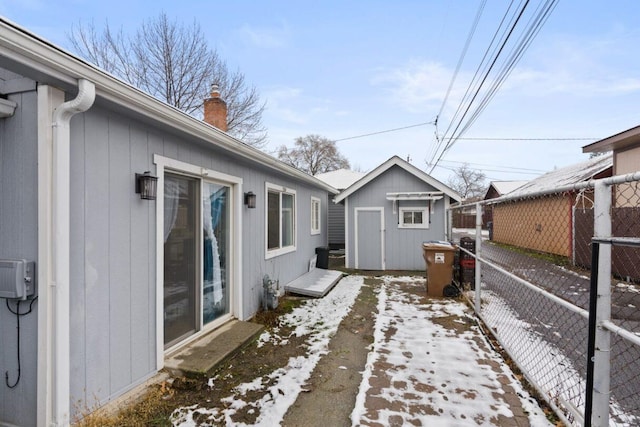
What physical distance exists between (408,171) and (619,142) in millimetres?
5488

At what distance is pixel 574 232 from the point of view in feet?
30.3

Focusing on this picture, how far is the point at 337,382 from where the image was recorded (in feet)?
9.84

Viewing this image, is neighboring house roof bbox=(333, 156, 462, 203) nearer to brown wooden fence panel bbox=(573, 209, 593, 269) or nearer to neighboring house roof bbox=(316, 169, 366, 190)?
neighboring house roof bbox=(316, 169, 366, 190)

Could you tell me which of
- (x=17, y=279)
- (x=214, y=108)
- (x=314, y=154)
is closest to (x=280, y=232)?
(x=214, y=108)

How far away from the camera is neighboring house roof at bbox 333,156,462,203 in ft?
28.9

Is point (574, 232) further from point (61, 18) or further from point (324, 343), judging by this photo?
point (61, 18)

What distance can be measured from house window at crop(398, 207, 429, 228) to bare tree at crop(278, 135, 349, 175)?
21178 millimetres

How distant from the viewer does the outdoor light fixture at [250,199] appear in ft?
15.6

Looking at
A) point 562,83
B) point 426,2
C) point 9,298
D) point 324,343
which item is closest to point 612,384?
point 324,343

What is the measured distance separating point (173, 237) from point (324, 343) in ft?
7.36

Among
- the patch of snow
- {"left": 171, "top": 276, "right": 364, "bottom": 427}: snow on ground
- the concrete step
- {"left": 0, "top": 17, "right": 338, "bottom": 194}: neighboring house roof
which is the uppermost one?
{"left": 0, "top": 17, "right": 338, "bottom": 194}: neighboring house roof

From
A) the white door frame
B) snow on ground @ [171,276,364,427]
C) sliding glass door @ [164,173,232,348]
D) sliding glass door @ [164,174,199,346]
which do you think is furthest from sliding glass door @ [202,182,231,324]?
the white door frame

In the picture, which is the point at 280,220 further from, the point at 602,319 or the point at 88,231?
the point at 602,319

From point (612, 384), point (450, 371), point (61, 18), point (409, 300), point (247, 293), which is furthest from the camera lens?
point (61, 18)
